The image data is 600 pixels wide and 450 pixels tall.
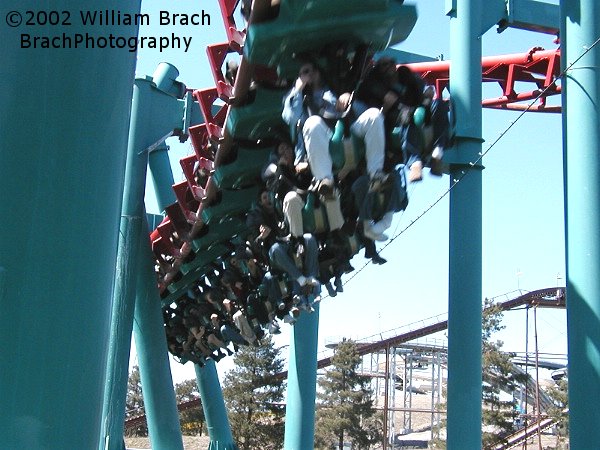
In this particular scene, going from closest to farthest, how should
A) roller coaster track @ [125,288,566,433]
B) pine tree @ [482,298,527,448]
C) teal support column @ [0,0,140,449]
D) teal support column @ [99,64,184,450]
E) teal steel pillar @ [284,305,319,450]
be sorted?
teal support column @ [0,0,140,449]
teal support column @ [99,64,184,450]
teal steel pillar @ [284,305,319,450]
pine tree @ [482,298,527,448]
roller coaster track @ [125,288,566,433]

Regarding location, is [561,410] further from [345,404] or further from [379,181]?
[379,181]

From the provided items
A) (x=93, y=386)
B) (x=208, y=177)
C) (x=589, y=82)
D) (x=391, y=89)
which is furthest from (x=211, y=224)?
(x=93, y=386)

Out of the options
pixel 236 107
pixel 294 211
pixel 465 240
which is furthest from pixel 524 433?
pixel 236 107

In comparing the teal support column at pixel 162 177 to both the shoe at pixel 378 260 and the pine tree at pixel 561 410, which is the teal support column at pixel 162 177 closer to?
the shoe at pixel 378 260

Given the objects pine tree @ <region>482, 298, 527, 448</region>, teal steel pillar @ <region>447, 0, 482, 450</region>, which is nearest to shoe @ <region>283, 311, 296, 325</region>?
teal steel pillar @ <region>447, 0, 482, 450</region>

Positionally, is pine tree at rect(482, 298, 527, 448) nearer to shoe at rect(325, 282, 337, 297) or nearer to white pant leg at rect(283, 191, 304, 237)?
shoe at rect(325, 282, 337, 297)

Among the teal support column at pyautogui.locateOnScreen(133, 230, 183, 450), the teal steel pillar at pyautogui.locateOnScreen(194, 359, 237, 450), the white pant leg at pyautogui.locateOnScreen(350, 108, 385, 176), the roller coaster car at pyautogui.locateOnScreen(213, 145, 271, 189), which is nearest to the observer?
the white pant leg at pyautogui.locateOnScreen(350, 108, 385, 176)

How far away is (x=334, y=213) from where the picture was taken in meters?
4.39

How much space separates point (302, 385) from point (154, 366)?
2.12 metres

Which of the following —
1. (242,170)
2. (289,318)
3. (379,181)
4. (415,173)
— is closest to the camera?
(415,173)

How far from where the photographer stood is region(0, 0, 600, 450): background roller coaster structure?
8.34 feet

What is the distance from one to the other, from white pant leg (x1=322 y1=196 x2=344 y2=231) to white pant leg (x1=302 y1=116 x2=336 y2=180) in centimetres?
30

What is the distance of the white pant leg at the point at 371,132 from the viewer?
→ 3840 mm

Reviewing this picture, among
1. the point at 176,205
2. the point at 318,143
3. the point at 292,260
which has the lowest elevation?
the point at 292,260
